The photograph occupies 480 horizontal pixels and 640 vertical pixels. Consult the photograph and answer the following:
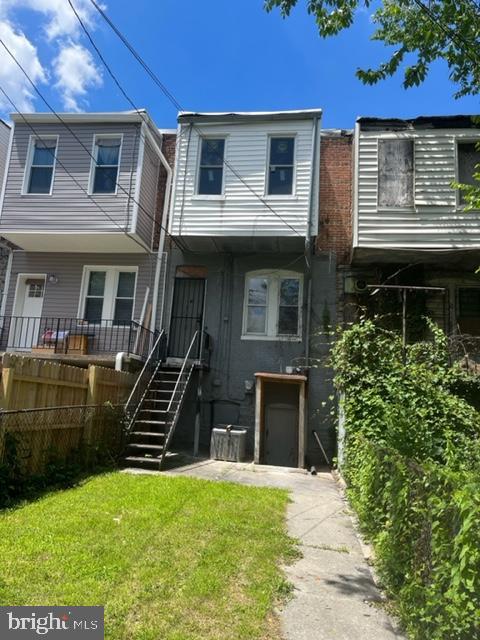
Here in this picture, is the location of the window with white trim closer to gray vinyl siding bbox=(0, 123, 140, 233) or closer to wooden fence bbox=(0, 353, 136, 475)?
gray vinyl siding bbox=(0, 123, 140, 233)

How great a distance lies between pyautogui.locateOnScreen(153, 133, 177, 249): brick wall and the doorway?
3563 mm

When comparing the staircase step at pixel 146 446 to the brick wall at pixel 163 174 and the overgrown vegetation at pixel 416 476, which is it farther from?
the brick wall at pixel 163 174

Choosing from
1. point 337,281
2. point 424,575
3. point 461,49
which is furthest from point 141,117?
point 424,575

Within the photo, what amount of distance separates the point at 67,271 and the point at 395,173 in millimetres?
9092

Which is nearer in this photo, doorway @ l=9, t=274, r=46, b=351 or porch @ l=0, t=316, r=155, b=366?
porch @ l=0, t=316, r=155, b=366

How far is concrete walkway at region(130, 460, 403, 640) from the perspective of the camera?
323 centimetres

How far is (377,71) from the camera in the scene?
7621 mm

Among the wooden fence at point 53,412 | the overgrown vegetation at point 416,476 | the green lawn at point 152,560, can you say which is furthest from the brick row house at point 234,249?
the green lawn at point 152,560

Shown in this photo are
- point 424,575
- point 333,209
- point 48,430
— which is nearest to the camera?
point 424,575

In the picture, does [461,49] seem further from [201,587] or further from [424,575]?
[201,587]

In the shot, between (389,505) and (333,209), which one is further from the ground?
(333,209)

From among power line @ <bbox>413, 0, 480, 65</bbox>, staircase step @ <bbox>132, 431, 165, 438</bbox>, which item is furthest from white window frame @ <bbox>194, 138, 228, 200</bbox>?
power line @ <bbox>413, 0, 480, 65</bbox>

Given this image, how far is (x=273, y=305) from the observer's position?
1248 cm

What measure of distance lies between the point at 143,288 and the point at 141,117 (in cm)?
453
